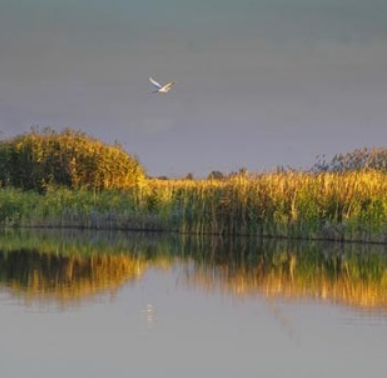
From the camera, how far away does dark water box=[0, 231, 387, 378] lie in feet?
32.0

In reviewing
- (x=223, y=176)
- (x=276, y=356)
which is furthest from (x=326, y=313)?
(x=223, y=176)

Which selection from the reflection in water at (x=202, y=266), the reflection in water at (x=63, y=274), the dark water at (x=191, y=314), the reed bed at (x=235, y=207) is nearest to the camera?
the dark water at (x=191, y=314)

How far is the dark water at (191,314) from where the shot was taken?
9.74 metres

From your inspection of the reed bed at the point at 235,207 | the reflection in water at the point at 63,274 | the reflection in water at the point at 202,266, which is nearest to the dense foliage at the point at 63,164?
the reed bed at the point at 235,207

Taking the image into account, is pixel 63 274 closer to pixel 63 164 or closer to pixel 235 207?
pixel 235 207

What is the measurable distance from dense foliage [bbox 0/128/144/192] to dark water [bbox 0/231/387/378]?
15.5m

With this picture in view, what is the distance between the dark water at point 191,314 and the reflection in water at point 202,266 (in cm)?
4

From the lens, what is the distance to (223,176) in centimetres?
3206

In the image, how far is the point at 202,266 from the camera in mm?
19375

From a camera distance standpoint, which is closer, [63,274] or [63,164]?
[63,274]

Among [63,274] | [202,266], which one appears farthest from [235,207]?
[63,274]

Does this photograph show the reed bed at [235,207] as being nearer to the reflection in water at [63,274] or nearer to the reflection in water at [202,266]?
the reflection in water at [202,266]

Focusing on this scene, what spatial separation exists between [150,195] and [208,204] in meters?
3.51

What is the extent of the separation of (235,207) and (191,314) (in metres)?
16.9
